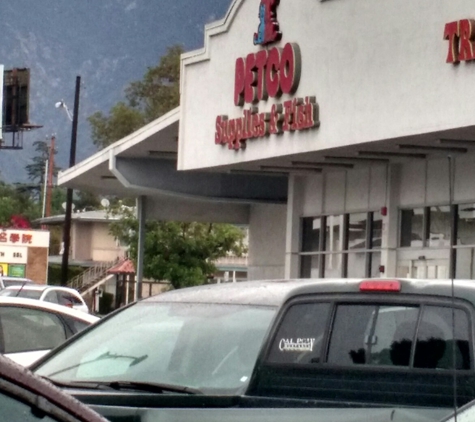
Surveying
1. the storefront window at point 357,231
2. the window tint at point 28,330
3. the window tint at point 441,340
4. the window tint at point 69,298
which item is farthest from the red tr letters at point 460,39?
the window tint at point 69,298

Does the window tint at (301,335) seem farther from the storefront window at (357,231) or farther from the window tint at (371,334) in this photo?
the storefront window at (357,231)

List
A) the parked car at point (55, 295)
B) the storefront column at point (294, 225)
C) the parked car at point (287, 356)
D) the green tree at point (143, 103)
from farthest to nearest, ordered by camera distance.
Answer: the green tree at point (143, 103) < the parked car at point (55, 295) < the storefront column at point (294, 225) < the parked car at point (287, 356)

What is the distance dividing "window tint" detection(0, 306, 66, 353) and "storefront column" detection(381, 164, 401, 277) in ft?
41.2

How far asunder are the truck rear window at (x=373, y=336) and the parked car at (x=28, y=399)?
98.2 inches

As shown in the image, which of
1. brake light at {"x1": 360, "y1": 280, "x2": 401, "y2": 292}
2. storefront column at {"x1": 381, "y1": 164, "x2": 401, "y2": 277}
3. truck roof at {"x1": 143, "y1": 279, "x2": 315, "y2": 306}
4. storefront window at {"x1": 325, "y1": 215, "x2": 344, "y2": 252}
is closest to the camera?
brake light at {"x1": 360, "y1": 280, "x2": 401, "y2": 292}

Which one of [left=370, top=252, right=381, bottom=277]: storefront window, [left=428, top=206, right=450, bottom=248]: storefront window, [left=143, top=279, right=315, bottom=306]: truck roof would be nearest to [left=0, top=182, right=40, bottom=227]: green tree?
[left=370, top=252, right=381, bottom=277]: storefront window

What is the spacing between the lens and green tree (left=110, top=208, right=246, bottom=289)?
1722 inches

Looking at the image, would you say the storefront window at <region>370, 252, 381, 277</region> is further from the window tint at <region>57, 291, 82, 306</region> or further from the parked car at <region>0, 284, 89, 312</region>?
the window tint at <region>57, 291, 82, 306</region>

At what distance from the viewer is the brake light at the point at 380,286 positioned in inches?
206

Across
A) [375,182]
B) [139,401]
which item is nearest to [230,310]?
[139,401]

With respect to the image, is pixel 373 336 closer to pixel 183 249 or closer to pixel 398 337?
pixel 398 337

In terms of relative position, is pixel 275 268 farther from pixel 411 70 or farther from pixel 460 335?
pixel 460 335

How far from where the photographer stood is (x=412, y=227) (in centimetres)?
2269

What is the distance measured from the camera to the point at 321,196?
2644cm
